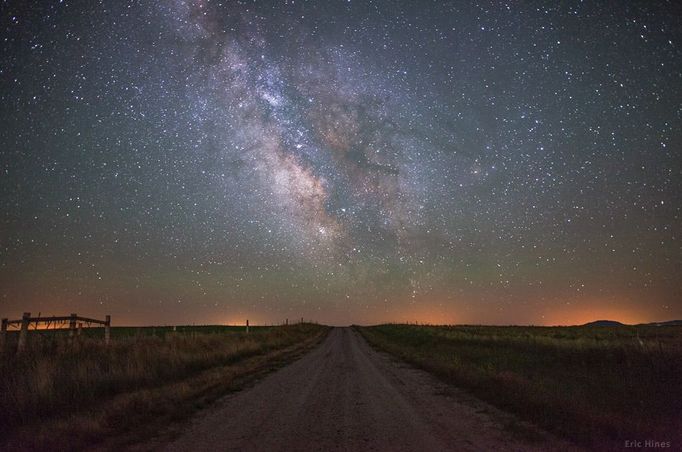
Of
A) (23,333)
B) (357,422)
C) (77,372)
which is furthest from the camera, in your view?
(23,333)

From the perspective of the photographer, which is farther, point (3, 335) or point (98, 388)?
point (3, 335)

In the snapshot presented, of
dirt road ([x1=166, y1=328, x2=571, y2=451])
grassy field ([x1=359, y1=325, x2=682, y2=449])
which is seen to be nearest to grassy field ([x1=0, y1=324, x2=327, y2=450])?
dirt road ([x1=166, y1=328, x2=571, y2=451])

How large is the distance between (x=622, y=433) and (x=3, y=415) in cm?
1166

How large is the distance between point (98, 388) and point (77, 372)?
125 centimetres

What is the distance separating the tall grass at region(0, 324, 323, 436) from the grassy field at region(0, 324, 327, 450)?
0.02 metres

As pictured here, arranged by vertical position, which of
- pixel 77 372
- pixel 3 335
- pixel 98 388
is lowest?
pixel 98 388

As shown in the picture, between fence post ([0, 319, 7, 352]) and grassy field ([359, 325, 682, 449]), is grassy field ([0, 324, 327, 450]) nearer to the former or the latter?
fence post ([0, 319, 7, 352])

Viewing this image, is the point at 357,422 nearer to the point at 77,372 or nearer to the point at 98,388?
Result: the point at 98,388

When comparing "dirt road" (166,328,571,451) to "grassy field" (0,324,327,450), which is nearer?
"dirt road" (166,328,571,451)

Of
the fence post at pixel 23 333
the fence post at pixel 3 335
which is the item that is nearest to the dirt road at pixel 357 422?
the fence post at pixel 23 333

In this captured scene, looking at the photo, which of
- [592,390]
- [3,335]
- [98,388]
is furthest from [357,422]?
[3,335]

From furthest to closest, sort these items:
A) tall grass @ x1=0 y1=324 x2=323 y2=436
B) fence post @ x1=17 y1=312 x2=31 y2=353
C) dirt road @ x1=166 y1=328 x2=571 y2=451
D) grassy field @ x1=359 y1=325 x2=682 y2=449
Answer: fence post @ x1=17 y1=312 x2=31 y2=353
tall grass @ x1=0 y1=324 x2=323 y2=436
grassy field @ x1=359 y1=325 x2=682 y2=449
dirt road @ x1=166 y1=328 x2=571 y2=451

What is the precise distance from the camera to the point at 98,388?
11023 mm

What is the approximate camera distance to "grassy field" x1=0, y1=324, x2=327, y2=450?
719 centimetres
